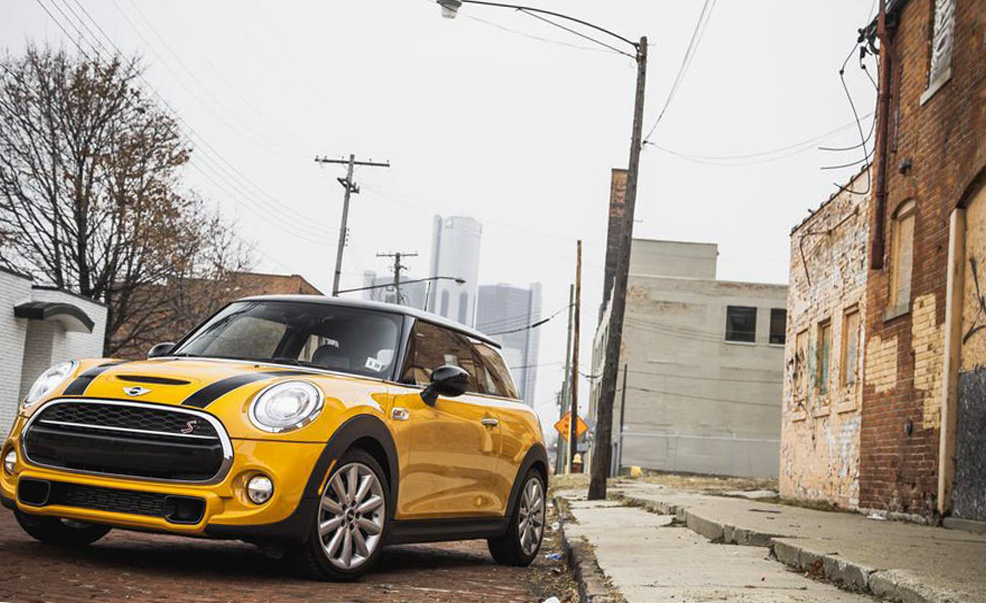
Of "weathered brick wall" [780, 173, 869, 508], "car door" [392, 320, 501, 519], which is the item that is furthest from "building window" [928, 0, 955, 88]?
"car door" [392, 320, 501, 519]

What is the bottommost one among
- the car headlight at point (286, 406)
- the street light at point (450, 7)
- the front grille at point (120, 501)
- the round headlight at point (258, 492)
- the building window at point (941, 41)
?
the front grille at point (120, 501)

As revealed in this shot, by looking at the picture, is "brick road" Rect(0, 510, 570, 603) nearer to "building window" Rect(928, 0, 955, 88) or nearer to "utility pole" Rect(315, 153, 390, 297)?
"building window" Rect(928, 0, 955, 88)

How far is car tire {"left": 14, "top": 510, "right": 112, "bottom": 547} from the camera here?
681cm

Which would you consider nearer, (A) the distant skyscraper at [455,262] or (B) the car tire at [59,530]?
(B) the car tire at [59,530]

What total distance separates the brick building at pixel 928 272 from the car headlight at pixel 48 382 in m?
8.62

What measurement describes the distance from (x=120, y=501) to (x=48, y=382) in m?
1.02

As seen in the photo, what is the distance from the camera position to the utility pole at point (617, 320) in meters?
20.7

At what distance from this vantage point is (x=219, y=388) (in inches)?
251

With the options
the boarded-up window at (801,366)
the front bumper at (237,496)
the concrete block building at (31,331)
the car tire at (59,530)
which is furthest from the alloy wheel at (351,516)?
the concrete block building at (31,331)

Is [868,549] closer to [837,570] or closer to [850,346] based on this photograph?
[837,570]

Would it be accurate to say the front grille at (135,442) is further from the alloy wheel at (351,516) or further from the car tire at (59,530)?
the alloy wheel at (351,516)

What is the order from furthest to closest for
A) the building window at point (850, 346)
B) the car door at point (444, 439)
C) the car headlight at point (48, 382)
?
the building window at point (850, 346), the car door at point (444, 439), the car headlight at point (48, 382)

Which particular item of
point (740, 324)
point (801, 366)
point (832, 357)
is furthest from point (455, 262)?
point (832, 357)

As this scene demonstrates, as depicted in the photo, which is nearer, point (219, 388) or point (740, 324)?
point (219, 388)
